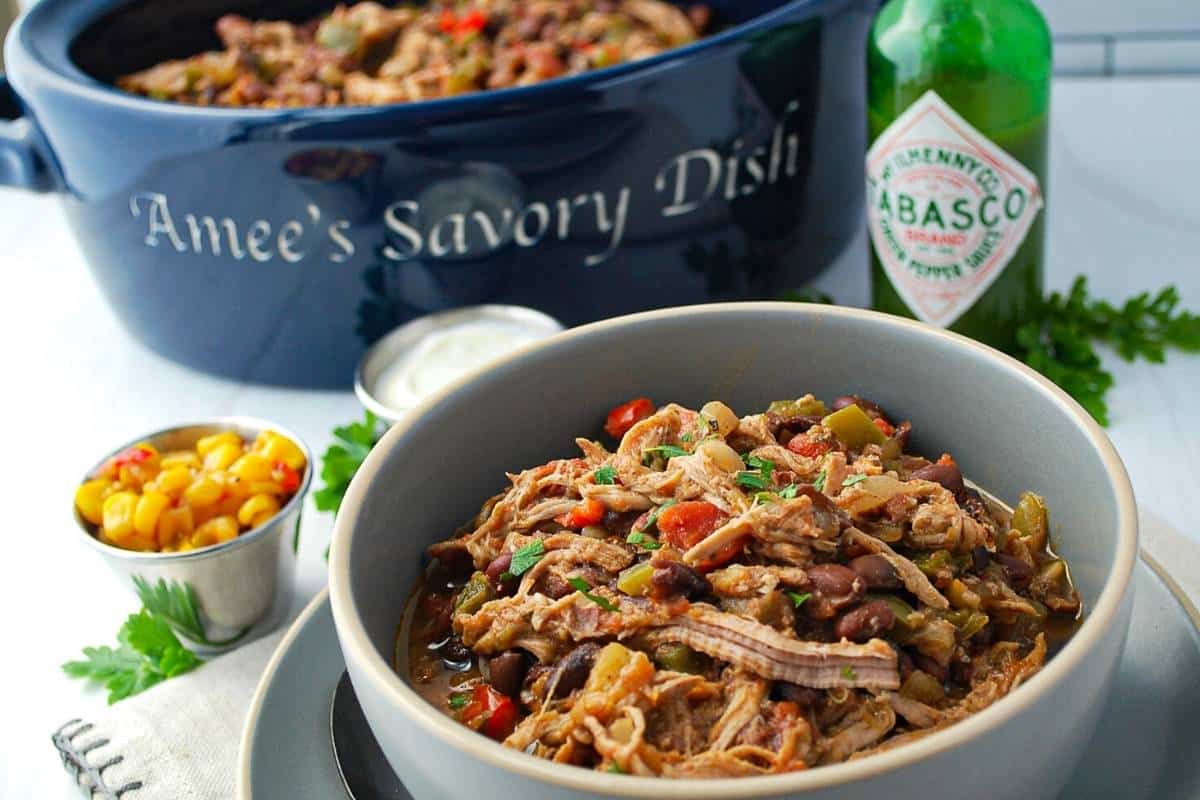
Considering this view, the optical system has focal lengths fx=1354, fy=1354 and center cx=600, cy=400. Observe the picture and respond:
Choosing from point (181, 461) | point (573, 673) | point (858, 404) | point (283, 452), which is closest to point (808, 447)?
point (858, 404)

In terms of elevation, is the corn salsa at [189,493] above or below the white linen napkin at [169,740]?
above

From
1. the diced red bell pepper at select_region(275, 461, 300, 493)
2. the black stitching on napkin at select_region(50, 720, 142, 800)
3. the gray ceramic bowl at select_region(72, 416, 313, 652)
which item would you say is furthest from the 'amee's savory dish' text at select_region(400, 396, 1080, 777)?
the diced red bell pepper at select_region(275, 461, 300, 493)

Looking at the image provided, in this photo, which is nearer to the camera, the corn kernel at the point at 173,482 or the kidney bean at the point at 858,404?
the kidney bean at the point at 858,404

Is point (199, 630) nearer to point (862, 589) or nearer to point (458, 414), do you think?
point (458, 414)

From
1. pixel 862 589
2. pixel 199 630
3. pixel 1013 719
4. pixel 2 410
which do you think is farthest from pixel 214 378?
pixel 1013 719

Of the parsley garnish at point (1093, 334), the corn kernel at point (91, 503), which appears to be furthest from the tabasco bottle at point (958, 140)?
the corn kernel at point (91, 503)

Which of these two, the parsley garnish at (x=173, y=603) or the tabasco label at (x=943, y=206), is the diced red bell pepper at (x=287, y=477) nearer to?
the parsley garnish at (x=173, y=603)

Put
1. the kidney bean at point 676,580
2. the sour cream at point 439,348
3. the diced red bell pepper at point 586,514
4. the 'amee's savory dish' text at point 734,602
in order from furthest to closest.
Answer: the sour cream at point 439,348
the diced red bell pepper at point 586,514
the kidney bean at point 676,580
the 'amee's savory dish' text at point 734,602
